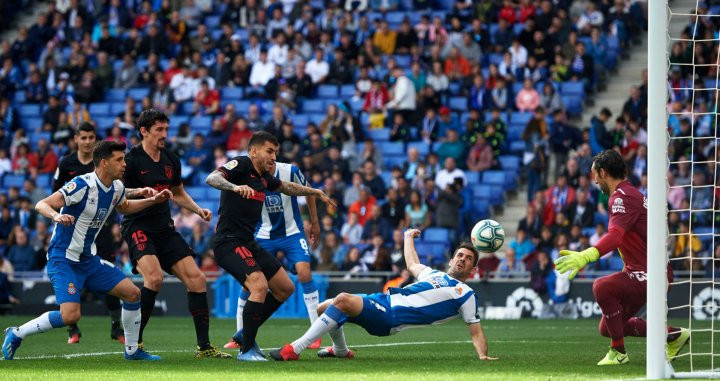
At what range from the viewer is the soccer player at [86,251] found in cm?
1088

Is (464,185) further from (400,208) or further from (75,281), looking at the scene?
(75,281)

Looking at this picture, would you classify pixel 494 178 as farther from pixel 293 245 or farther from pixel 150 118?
pixel 150 118

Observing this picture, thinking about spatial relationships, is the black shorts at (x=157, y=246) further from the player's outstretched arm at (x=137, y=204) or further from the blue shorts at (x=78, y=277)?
the player's outstretched arm at (x=137, y=204)

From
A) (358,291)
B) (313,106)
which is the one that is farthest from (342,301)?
(313,106)

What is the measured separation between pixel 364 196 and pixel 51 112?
9.09 metres

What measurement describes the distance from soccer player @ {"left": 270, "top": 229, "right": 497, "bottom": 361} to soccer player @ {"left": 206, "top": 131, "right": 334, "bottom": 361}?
31.1 inches

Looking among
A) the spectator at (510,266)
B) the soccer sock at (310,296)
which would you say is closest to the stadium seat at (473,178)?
the spectator at (510,266)

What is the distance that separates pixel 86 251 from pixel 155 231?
877 millimetres

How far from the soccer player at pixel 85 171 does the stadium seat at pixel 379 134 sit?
11335mm

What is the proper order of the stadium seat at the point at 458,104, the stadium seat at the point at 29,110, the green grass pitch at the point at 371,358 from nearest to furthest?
1. the green grass pitch at the point at 371,358
2. the stadium seat at the point at 458,104
3. the stadium seat at the point at 29,110

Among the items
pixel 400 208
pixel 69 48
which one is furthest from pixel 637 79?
pixel 69 48

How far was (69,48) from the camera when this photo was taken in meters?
30.9

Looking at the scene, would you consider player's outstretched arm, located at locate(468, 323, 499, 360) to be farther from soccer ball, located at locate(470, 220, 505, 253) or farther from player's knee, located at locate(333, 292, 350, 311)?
player's knee, located at locate(333, 292, 350, 311)

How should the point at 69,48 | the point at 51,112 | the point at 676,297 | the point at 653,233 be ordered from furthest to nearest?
the point at 69,48, the point at 51,112, the point at 676,297, the point at 653,233
